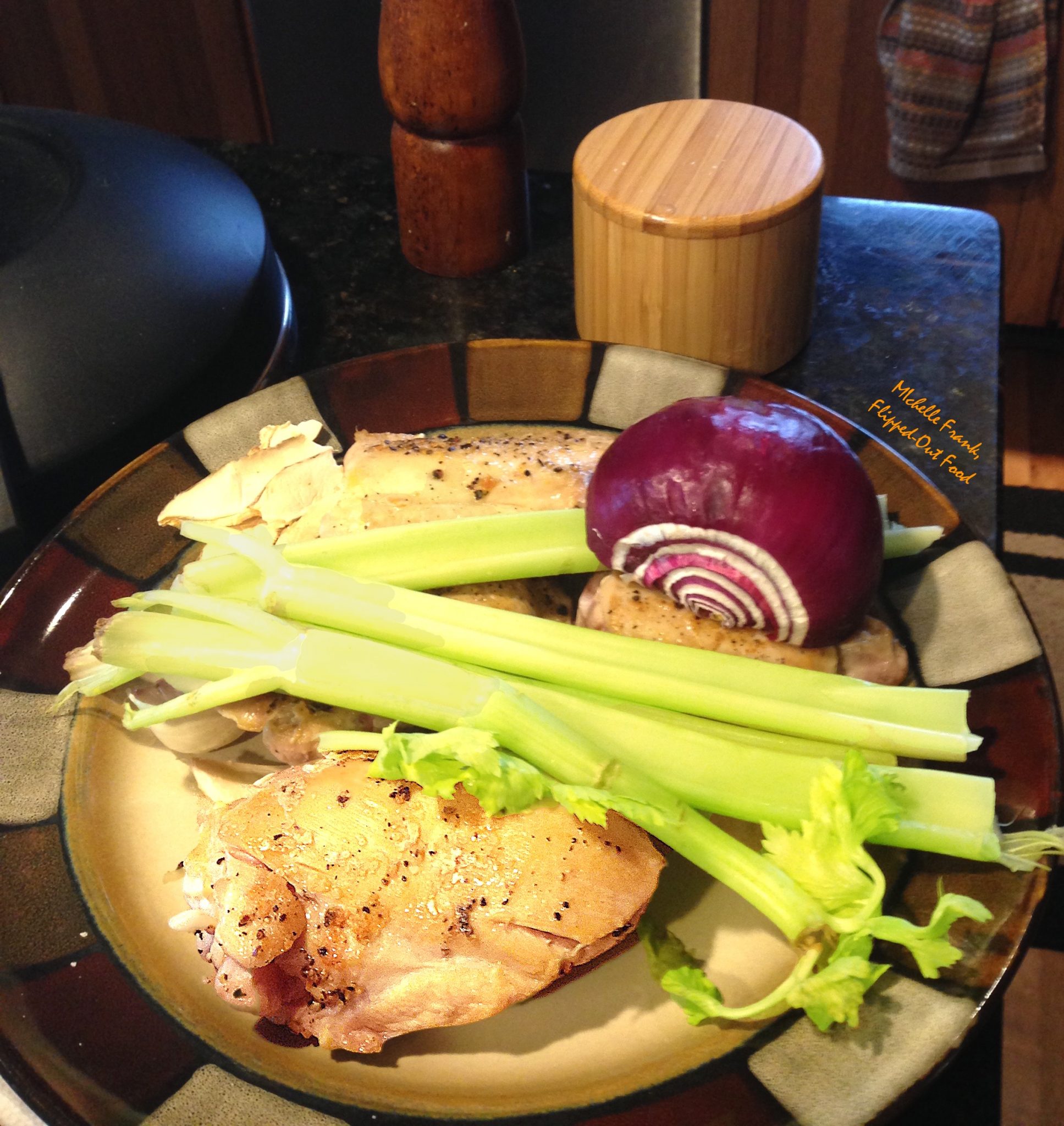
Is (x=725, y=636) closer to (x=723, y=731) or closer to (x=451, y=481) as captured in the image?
(x=723, y=731)

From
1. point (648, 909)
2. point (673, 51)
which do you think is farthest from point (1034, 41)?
point (648, 909)

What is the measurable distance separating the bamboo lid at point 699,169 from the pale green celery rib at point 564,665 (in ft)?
1.92

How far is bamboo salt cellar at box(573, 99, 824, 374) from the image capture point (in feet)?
4.23

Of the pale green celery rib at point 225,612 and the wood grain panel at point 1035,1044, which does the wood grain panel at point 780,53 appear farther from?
the pale green celery rib at point 225,612

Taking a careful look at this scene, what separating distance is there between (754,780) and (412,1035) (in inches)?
14.7

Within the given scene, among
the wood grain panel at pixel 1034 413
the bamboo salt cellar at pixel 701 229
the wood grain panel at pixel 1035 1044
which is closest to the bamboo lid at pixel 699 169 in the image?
the bamboo salt cellar at pixel 701 229

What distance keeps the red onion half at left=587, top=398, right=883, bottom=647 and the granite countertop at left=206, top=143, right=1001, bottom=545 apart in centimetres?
49

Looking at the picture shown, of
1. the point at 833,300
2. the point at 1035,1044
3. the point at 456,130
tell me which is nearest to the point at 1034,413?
the point at 833,300

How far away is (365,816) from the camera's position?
0.91m

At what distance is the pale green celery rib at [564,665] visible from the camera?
923 millimetres

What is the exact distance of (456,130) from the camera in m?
1.49

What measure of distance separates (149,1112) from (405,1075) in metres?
0.20

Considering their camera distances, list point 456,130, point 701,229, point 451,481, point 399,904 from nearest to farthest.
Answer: point 399,904
point 451,481
point 701,229
point 456,130

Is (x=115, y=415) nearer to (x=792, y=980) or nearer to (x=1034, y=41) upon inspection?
(x=792, y=980)
